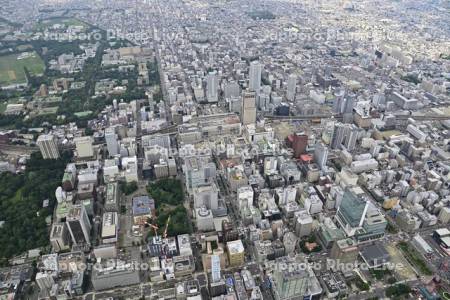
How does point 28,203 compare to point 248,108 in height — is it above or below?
below

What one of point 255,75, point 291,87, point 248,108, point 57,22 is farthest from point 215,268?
point 57,22

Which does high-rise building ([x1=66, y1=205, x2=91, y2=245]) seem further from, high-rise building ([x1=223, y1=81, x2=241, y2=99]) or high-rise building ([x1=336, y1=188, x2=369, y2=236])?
high-rise building ([x1=223, y1=81, x2=241, y2=99])

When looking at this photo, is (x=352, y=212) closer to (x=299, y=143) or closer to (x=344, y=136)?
(x=299, y=143)

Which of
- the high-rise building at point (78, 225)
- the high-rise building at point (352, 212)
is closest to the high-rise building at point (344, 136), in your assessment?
the high-rise building at point (352, 212)

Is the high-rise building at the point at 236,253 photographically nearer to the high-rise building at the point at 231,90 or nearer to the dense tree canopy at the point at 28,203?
the dense tree canopy at the point at 28,203

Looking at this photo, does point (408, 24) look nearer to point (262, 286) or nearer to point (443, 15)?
point (443, 15)

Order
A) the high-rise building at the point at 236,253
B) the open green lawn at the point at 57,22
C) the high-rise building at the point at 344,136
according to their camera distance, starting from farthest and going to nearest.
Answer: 1. the open green lawn at the point at 57,22
2. the high-rise building at the point at 344,136
3. the high-rise building at the point at 236,253

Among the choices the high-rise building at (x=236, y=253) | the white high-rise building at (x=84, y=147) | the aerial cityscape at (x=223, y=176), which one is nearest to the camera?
the aerial cityscape at (x=223, y=176)
